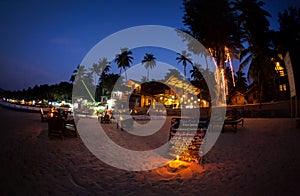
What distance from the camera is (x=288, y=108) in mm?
17406

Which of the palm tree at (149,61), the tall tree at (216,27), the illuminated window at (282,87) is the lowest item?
the illuminated window at (282,87)

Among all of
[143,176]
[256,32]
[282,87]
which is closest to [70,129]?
[143,176]

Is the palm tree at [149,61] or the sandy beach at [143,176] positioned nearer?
the sandy beach at [143,176]

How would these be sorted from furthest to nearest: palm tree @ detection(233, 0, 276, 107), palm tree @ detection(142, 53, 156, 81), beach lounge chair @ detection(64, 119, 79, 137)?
palm tree @ detection(142, 53, 156, 81) < palm tree @ detection(233, 0, 276, 107) < beach lounge chair @ detection(64, 119, 79, 137)

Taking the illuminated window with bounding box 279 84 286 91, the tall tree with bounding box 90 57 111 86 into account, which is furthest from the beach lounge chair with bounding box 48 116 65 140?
the tall tree with bounding box 90 57 111 86

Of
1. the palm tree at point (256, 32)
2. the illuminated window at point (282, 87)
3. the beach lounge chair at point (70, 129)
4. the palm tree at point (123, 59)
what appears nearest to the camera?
the beach lounge chair at point (70, 129)

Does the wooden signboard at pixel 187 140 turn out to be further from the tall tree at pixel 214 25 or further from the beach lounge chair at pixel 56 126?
the tall tree at pixel 214 25

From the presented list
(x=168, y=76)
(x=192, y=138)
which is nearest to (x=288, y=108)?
(x=192, y=138)

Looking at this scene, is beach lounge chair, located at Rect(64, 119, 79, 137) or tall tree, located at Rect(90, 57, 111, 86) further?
tall tree, located at Rect(90, 57, 111, 86)

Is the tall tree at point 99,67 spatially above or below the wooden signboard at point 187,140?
above

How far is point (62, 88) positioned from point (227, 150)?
59.7 m

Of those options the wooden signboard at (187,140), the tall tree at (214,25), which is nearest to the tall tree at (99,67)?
the tall tree at (214,25)

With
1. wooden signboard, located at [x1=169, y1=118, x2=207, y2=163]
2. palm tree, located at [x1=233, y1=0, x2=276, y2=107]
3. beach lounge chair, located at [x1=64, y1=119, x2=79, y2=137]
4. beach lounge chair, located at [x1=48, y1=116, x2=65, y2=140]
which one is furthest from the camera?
palm tree, located at [x1=233, y1=0, x2=276, y2=107]

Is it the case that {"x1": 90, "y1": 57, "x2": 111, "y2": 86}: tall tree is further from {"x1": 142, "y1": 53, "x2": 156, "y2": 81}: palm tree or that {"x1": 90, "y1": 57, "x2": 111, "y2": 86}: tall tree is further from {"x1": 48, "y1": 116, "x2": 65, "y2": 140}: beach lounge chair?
{"x1": 48, "y1": 116, "x2": 65, "y2": 140}: beach lounge chair
